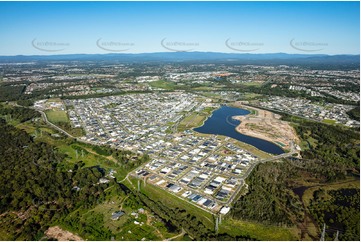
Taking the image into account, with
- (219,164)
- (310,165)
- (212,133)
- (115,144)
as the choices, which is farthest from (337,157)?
(115,144)

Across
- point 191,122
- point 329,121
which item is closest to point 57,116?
point 191,122

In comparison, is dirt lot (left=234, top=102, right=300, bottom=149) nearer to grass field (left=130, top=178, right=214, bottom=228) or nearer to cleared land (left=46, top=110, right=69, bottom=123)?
grass field (left=130, top=178, right=214, bottom=228)

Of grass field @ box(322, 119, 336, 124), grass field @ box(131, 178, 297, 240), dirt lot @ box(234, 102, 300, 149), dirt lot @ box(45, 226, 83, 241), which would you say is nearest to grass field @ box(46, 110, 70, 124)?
dirt lot @ box(234, 102, 300, 149)

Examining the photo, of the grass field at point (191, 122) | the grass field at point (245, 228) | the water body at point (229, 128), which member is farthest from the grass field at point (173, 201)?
Answer: the grass field at point (191, 122)

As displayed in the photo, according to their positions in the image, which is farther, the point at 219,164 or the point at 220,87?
the point at 220,87

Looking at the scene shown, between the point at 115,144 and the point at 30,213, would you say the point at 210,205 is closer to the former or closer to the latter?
the point at 30,213

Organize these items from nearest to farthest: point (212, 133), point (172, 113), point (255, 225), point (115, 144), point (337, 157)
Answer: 1. point (255, 225)
2. point (337, 157)
3. point (115, 144)
4. point (212, 133)
5. point (172, 113)

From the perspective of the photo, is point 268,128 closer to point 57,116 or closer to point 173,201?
point 173,201
